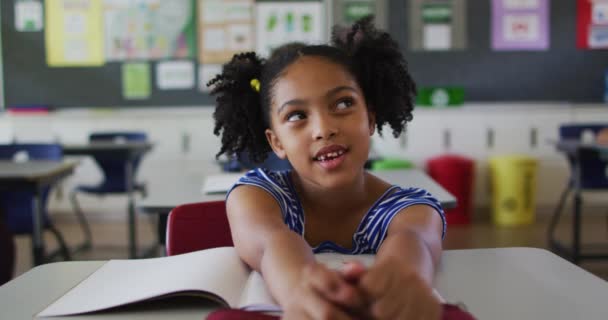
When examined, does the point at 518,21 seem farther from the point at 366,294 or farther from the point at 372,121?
the point at 366,294

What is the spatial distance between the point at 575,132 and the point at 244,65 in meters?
3.48

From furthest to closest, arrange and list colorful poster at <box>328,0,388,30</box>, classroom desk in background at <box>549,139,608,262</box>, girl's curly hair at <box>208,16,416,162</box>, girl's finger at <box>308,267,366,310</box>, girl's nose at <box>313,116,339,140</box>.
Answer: colorful poster at <box>328,0,388,30</box>
classroom desk in background at <box>549,139,608,262</box>
girl's curly hair at <box>208,16,416,162</box>
girl's nose at <box>313,116,339,140</box>
girl's finger at <box>308,267,366,310</box>

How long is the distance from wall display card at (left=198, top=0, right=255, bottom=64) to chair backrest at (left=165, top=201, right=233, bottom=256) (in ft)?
13.6

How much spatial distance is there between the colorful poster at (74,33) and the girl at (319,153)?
4.45 metres

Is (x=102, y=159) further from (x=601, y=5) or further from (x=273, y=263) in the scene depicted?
(x=601, y=5)

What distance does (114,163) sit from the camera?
4.56 meters

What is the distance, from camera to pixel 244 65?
1334mm

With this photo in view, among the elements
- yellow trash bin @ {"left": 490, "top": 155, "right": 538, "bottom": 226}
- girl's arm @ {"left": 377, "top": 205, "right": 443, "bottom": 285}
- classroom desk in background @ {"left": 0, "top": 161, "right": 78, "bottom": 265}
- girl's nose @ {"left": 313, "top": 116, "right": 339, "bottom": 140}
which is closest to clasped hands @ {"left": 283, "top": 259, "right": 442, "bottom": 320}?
girl's arm @ {"left": 377, "top": 205, "right": 443, "bottom": 285}

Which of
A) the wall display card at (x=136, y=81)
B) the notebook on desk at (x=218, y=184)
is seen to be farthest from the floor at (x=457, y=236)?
the notebook on desk at (x=218, y=184)

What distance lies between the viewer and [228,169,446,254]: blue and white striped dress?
1138 millimetres

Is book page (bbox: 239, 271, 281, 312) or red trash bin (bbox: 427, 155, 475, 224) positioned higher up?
book page (bbox: 239, 271, 281, 312)

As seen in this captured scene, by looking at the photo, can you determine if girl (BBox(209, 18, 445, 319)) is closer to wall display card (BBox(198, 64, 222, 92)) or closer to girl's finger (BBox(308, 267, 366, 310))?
girl's finger (BBox(308, 267, 366, 310))

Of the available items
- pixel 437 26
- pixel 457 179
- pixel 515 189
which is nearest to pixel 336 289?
pixel 457 179

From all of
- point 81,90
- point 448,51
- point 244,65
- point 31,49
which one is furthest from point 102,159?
point 244,65
